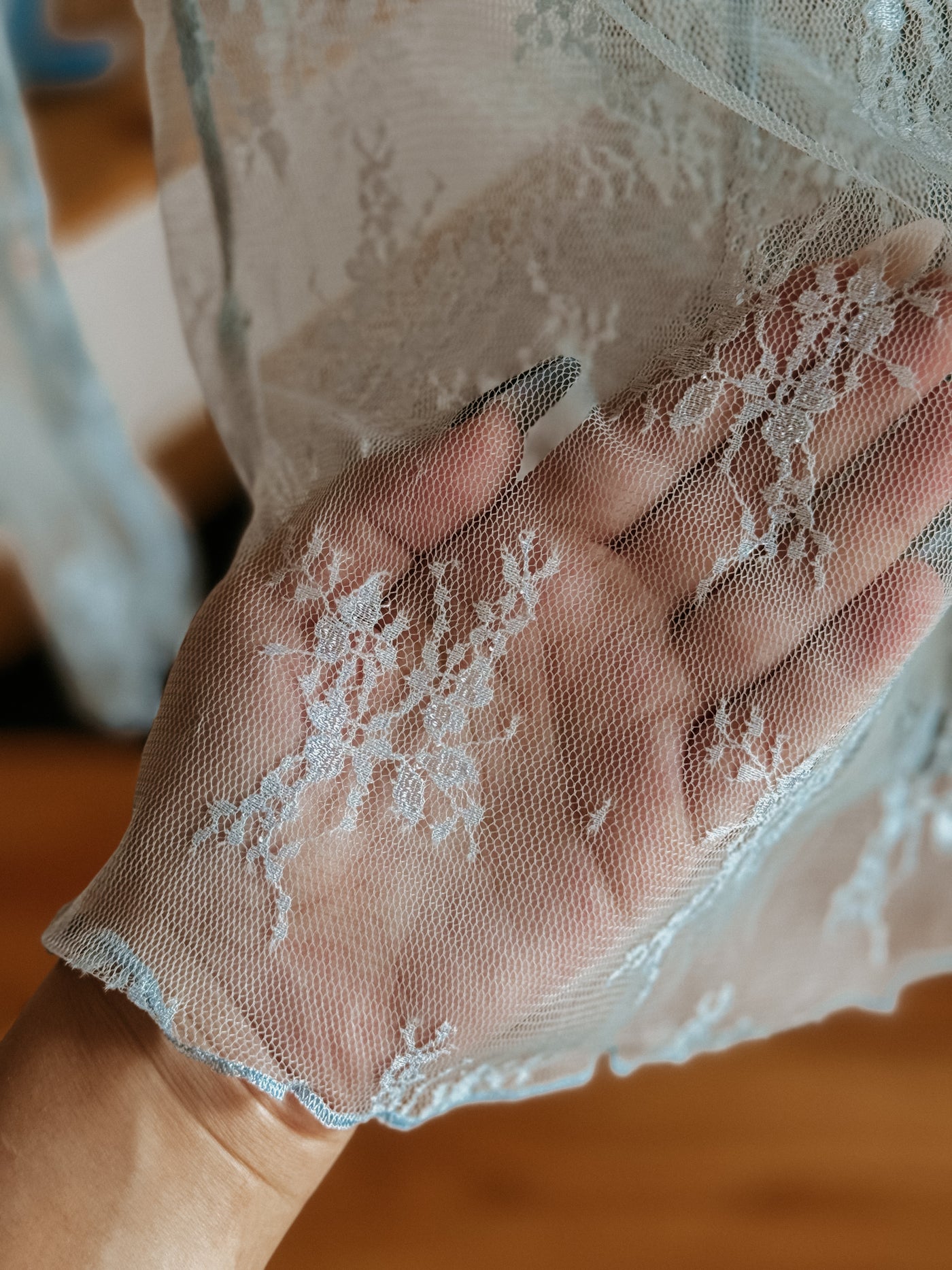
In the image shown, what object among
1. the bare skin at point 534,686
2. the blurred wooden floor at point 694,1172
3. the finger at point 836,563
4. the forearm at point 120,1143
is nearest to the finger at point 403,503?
the bare skin at point 534,686

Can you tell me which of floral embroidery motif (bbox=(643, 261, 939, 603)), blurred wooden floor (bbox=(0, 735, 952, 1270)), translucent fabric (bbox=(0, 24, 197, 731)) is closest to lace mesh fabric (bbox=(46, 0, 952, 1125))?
floral embroidery motif (bbox=(643, 261, 939, 603))

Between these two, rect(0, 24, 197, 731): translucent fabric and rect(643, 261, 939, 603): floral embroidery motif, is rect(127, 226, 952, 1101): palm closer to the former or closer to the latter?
rect(643, 261, 939, 603): floral embroidery motif

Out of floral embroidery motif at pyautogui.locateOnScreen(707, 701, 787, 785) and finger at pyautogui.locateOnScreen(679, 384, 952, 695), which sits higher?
finger at pyautogui.locateOnScreen(679, 384, 952, 695)

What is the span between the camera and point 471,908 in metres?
0.47

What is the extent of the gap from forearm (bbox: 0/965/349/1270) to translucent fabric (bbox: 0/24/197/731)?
400 mm

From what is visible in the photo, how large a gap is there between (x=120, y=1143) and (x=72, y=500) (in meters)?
0.48

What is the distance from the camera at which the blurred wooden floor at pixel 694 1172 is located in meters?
0.74

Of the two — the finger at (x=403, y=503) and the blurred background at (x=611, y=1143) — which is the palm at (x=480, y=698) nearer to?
the finger at (x=403, y=503)

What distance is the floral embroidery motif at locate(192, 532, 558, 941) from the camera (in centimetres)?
45

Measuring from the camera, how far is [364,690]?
45 cm

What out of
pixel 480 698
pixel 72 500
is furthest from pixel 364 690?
pixel 72 500

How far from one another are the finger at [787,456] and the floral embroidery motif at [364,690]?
2.1 inches

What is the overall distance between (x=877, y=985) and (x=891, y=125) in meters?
0.50

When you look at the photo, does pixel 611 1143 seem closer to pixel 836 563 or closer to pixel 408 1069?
pixel 408 1069
